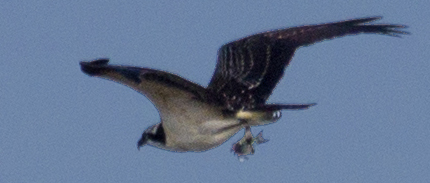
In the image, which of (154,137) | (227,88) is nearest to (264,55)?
(227,88)

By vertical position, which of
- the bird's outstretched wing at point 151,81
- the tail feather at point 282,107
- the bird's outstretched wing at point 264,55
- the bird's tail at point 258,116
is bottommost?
the bird's outstretched wing at point 151,81

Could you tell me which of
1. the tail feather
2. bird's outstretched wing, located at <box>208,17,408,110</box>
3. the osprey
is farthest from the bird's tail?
bird's outstretched wing, located at <box>208,17,408,110</box>

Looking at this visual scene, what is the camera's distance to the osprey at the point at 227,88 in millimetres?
11414

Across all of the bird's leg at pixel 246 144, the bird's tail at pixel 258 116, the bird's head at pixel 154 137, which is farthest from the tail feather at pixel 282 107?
the bird's head at pixel 154 137

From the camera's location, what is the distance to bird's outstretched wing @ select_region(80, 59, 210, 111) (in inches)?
436

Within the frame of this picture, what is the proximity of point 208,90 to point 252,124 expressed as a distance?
0.65 meters

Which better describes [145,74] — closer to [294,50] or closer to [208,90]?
[208,90]

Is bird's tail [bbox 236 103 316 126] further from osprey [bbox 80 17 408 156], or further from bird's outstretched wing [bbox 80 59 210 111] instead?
bird's outstretched wing [bbox 80 59 210 111]

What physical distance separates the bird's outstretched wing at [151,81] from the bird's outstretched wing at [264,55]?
4.55 ft

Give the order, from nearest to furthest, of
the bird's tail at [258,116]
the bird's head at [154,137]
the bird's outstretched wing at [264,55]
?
the bird's tail at [258,116] < the bird's head at [154,137] < the bird's outstretched wing at [264,55]

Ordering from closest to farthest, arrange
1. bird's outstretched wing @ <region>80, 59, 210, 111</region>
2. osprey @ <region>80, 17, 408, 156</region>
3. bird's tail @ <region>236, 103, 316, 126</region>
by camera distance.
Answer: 1. bird's outstretched wing @ <region>80, 59, 210, 111</region>
2. osprey @ <region>80, 17, 408, 156</region>
3. bird's tail @ <region>236, 103, 316, 126</region>

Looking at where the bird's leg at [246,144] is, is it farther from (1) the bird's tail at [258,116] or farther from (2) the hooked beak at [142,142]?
(2) the hooked beak at [142,142]

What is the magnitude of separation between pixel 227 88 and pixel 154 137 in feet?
3.40

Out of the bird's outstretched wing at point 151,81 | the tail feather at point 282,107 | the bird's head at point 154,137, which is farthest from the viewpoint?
the bird's head at point 154,137
